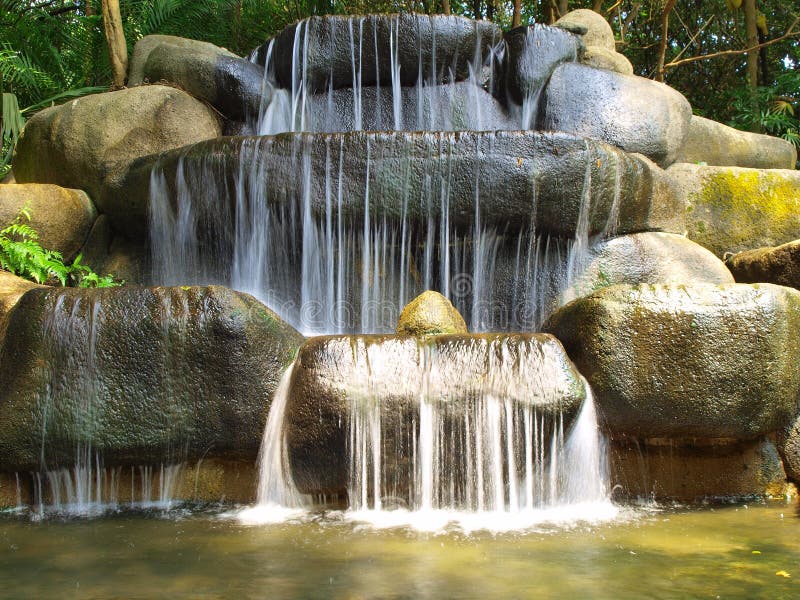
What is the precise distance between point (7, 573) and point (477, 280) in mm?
4339

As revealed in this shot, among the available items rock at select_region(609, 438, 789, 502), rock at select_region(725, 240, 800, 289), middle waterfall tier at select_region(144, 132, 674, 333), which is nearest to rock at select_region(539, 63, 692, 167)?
middle waterfall tier at select_region(144, 132, 674, 333)

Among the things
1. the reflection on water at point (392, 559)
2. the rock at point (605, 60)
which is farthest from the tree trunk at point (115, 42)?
the reflection on water at point (392, 559)

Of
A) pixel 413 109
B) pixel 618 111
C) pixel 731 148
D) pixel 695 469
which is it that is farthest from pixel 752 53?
pixel 695 469

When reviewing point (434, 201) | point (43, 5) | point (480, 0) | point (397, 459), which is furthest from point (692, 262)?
point (43, 5)

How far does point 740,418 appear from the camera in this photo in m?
4.54

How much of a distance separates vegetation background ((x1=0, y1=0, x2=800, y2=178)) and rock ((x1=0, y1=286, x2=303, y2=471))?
17.8 ft

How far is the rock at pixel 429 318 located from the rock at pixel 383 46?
14.5 feet

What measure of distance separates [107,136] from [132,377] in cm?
405

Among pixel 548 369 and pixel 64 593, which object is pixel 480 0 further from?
pixel 64 593

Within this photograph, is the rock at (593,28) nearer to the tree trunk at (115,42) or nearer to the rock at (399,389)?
the tree trunk at (115,42)

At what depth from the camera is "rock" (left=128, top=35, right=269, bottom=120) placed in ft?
28.0

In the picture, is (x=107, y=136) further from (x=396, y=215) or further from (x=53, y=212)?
(x=396, y=215)

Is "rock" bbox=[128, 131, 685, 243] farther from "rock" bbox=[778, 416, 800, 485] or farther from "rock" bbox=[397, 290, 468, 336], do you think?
"rock" bbox=[778, 416, 800, 485]

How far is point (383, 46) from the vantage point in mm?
9008
